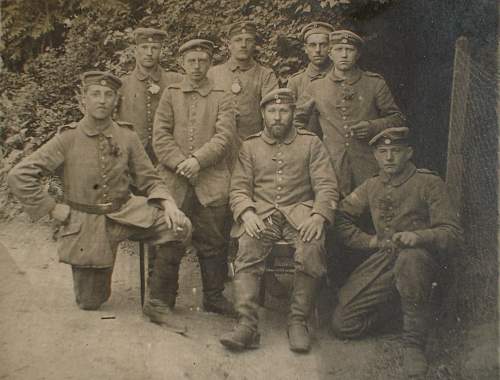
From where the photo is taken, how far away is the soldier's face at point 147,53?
4453 millimetres

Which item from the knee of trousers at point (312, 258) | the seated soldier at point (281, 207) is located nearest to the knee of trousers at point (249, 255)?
the seated soldier at point (281, 207)

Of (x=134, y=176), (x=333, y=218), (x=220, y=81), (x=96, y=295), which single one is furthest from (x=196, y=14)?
(x=96, y=295)

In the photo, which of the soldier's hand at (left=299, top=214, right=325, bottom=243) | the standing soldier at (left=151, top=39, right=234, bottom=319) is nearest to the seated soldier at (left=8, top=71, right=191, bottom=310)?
the standing soldier at (left=151, top=39, right=234, bottom=319)

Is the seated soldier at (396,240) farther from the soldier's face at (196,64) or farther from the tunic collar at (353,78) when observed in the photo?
the soldier's face at (196,64)

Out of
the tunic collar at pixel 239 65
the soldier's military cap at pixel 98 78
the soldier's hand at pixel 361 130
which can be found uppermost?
the tunic collar at pixel 239 65

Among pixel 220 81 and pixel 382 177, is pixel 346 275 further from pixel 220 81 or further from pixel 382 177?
pixel 220 81

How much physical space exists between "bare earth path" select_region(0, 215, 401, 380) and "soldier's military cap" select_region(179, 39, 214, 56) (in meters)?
1.36

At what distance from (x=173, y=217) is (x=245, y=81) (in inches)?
44.1

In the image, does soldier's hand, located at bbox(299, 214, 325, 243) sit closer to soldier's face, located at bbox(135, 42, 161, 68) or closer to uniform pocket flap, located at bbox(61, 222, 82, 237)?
uniform pocket flap, located at bbox(61, 222, 82, 237)

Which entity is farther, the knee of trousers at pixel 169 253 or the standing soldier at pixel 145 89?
the standing soldier at pixel 145 89

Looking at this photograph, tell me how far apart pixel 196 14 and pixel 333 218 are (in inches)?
63.1

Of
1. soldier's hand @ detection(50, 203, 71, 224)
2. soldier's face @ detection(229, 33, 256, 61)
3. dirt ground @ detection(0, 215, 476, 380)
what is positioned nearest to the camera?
dirt ground @ detection(0, 215, 476, 380)

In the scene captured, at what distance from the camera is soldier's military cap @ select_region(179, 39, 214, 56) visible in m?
4.40

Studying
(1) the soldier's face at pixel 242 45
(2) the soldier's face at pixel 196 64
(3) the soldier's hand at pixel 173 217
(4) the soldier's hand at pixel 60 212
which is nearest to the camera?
(4) the soldier's hand at pixel 60 212
